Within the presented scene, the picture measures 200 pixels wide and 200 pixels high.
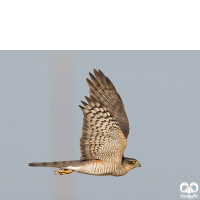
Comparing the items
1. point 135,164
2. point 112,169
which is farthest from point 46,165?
point 135,164

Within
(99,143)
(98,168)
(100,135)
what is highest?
(100,135)

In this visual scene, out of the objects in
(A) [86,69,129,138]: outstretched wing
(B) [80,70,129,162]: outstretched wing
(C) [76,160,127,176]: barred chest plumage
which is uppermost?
(A) [86,69,129,138]: outstretched wing

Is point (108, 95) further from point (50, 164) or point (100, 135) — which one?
point (50, 164)

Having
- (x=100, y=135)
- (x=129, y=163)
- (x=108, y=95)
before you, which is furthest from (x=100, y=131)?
(x=108, y=95)

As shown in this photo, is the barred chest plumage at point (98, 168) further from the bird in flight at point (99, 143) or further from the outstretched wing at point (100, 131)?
the outstretched wing at point (100, 131)

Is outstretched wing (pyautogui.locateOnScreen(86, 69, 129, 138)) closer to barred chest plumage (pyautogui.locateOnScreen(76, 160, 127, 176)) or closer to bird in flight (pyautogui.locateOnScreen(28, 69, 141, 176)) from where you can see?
bird in flight (pyautogui.locateOnScreen(28, 69, 141, 176))

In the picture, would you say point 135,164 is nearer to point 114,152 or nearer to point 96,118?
point 114,152

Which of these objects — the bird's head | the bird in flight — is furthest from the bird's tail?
the bird's head
